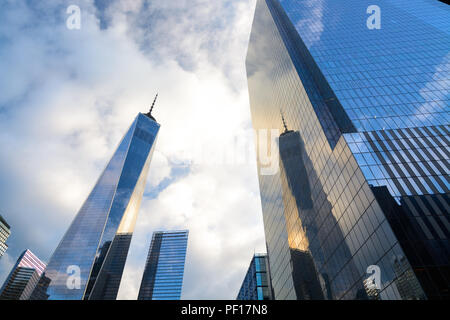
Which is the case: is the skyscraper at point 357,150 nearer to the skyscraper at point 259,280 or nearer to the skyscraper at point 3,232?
the skyscraper at point 259,280

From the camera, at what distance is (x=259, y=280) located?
81.4 metres

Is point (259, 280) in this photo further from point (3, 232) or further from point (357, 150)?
point (3, 232)

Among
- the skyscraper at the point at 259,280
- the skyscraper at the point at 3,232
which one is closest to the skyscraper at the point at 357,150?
the skyscraper at the point at 259,280

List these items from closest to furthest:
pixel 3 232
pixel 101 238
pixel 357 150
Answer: pixel 357 150 → pixel 101 238 → pixel 3 232

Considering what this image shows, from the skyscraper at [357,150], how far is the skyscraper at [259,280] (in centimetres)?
988

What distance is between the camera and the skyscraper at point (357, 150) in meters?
31.7

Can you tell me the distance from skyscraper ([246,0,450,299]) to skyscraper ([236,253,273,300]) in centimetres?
988

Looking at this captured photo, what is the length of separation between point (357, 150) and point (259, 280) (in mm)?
56365

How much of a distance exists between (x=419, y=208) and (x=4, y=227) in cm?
24752

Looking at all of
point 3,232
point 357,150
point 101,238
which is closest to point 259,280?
point 357,150

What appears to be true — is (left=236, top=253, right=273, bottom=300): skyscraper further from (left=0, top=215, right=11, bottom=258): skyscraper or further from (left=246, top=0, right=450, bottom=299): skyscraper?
(left=0, top=215, right=11, bottom=258): skyscraper

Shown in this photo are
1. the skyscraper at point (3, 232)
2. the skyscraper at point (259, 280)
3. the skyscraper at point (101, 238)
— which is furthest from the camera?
the skyscraper at point (3, 232)

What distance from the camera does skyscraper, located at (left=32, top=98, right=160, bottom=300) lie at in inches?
5635
